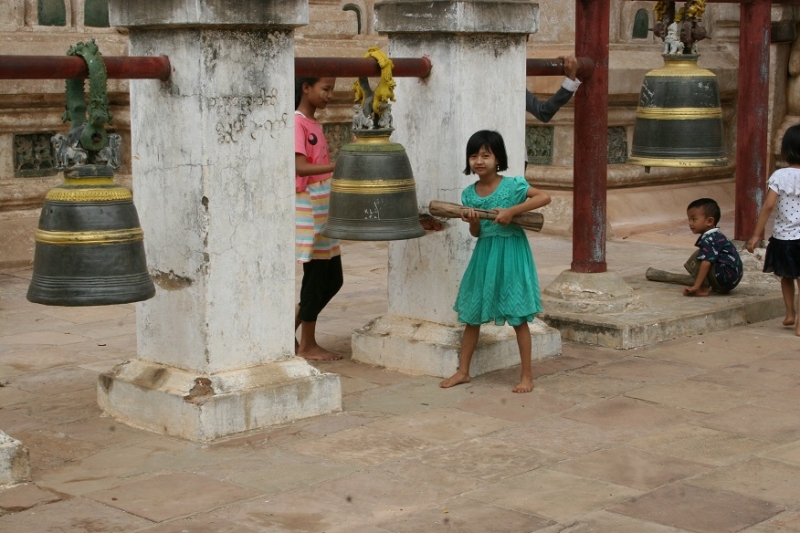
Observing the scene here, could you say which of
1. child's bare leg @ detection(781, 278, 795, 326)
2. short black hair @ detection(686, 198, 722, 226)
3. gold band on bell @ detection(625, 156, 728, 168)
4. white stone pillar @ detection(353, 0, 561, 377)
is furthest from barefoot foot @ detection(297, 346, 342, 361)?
child's bare leg @ detection(781, 278, 795, 326)

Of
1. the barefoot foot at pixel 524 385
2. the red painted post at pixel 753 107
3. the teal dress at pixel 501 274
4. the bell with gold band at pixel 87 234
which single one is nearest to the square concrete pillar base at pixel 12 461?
the bell with gold band at pixel 87 234

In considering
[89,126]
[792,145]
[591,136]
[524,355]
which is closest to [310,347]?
[524,355]

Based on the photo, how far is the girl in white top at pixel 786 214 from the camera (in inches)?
295

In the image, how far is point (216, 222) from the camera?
5484 millimetres

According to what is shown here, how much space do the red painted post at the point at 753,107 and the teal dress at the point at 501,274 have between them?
3.16 metres

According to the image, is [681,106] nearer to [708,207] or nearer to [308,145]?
[708,207]

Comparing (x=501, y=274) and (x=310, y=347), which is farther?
(x=310, y=347)

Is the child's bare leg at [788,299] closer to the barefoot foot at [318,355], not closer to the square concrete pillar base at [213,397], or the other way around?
the barefoot foot at [318,355]

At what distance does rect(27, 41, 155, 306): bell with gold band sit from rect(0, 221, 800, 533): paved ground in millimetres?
740

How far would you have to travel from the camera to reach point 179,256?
5574mm

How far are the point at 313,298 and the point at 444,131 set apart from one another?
117cm

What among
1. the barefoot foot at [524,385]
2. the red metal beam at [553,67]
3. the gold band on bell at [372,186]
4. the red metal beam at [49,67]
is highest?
the red metal beam at [553,67]

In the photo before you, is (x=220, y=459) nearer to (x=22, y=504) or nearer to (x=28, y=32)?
(x=22, y=504)

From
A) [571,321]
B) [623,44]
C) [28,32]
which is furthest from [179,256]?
[623,44]
